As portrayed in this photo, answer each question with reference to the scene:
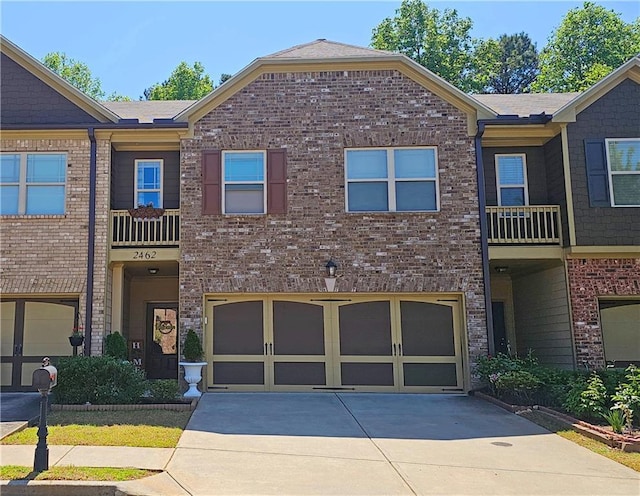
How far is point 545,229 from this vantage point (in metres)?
13.5

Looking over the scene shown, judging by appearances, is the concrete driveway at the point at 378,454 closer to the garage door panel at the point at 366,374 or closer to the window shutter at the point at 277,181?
the garage door panel at the point at 366,374

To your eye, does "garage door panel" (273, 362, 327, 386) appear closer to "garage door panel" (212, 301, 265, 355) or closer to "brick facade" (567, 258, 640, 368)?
"garage door panel" (212, 301, 265, 355)

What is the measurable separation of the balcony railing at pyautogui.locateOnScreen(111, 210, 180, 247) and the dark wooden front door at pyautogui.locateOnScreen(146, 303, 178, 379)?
8.90ft

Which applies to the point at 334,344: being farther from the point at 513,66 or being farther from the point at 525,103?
the point at 513,66

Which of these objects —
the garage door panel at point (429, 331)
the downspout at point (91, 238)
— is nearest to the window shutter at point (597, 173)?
the garage door panel at point (429, 331)

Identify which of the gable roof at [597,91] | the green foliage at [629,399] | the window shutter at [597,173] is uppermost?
the gable roof at [597,91]

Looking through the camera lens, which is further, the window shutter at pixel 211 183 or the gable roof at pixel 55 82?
the gable roof at pixel 55 82

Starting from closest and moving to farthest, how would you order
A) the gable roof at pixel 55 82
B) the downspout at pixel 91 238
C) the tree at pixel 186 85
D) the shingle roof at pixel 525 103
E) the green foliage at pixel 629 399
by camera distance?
the green foliage at pixel 629 399 < the downspout at pixel 91 238 < the gable roof at pixel 55 82 < the shingle roof at pixel 525 103 < the tree at pixel 186 85

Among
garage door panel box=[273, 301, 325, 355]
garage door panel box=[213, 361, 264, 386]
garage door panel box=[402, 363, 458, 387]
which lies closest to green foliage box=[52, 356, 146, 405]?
garage door panel box=[213, 361, 264, 386]

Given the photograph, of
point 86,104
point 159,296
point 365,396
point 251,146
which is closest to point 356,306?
point 365,396

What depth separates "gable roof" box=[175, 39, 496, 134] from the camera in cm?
1377

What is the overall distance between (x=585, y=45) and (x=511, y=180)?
2392 centimetres

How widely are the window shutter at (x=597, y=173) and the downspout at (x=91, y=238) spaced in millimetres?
10908

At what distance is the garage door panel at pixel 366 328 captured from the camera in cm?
1350
